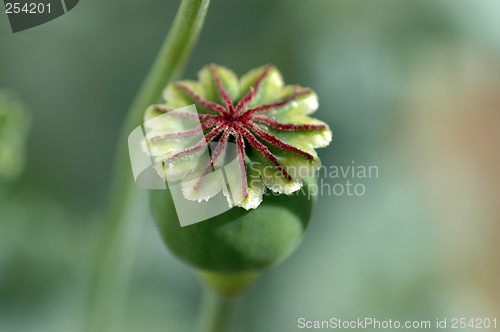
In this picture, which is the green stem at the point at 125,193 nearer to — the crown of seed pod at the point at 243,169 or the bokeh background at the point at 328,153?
the crown of seed pod at the point at 243,169

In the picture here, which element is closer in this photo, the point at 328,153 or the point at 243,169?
the point at 243,169

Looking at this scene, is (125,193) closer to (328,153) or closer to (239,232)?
(239,232)

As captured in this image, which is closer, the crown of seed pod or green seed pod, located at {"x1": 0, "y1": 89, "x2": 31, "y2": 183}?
the crown of seed pod

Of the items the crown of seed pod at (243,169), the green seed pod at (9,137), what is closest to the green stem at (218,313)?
the crown of seed pod at (243,169)

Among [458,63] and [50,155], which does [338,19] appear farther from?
[50,155]

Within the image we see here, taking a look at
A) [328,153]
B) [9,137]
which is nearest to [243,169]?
[9,137]

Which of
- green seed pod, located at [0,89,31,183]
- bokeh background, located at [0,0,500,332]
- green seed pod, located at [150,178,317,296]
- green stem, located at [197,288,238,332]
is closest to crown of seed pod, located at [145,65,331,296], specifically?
green seed pod, located at [150,178,317,296]

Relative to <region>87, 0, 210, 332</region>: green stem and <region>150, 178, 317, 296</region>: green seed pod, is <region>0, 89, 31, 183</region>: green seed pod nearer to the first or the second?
<region>87, 0, 210, 332</region>: green stem
